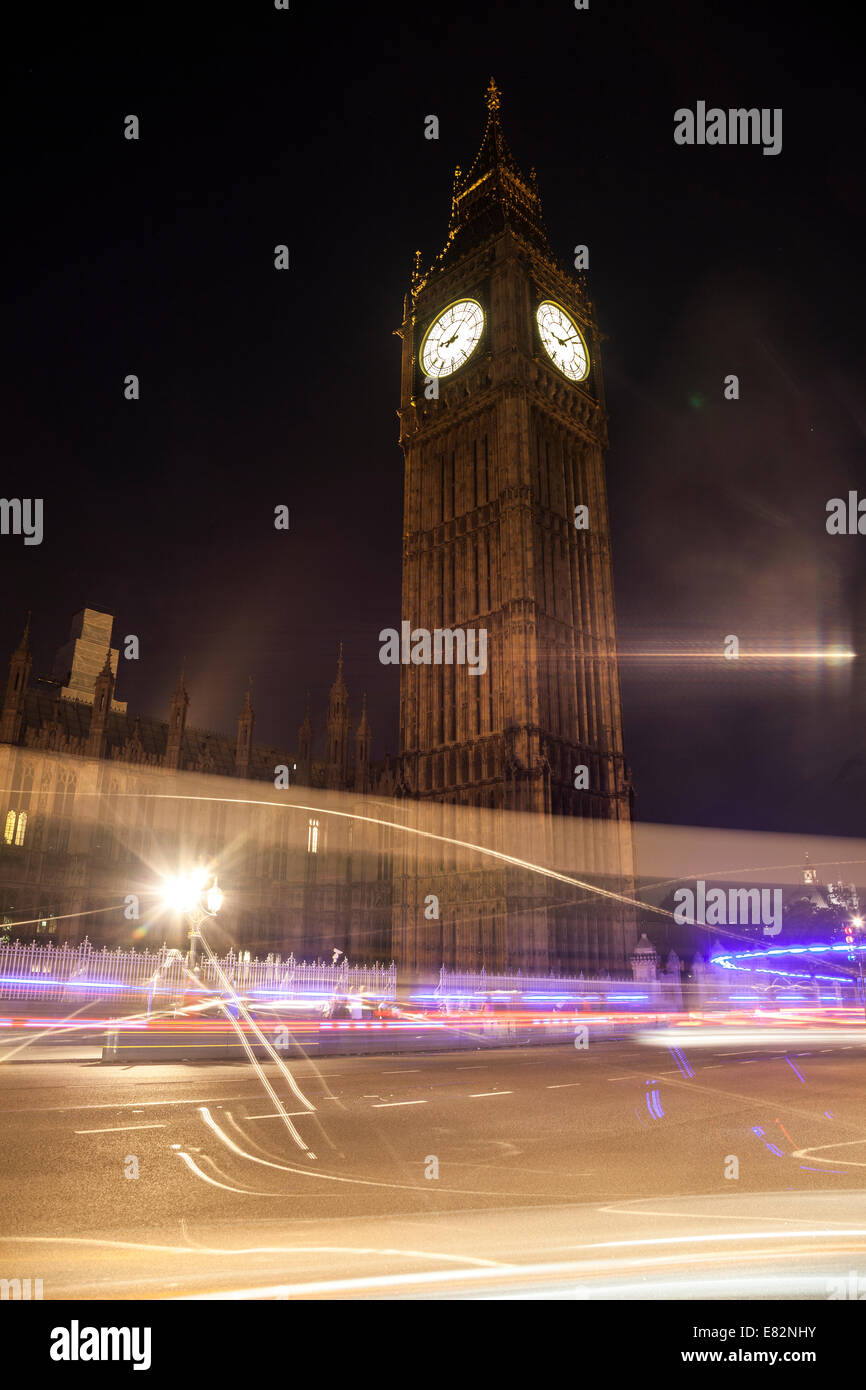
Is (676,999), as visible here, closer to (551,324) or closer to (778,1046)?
(778,1046)

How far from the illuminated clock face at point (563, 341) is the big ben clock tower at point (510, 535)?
0.51 feet

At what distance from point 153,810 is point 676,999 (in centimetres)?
3120

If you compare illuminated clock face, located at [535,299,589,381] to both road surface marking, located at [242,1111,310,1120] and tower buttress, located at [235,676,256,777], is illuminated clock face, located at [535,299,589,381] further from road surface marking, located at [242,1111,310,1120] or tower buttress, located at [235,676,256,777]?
road surface marking, located at [242,1111,310,1120]

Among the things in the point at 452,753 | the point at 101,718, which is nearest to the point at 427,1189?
the point at 452,753

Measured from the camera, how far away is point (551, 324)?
5538 centimetres

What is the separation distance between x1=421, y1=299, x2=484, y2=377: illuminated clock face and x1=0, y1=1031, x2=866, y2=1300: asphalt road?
51.0 meters

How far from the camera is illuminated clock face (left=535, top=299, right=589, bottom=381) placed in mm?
54312

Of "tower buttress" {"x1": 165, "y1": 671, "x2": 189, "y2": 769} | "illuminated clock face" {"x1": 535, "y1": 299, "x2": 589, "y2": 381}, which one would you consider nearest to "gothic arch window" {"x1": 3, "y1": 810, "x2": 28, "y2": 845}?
"tower buttress" {"x1": 165, "y1": 671, "x2": 189, "y2": 769}

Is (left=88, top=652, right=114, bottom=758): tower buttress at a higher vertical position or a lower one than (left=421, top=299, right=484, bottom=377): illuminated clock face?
lower

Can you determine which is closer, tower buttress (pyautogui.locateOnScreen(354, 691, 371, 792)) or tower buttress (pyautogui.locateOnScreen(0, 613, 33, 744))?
tower buttress (pyautogui.locateOnScreen(0, 613, 33, 744))

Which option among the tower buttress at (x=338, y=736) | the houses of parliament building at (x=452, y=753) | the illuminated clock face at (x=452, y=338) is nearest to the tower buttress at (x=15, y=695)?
the houses of parliament building at (x=452, y=753)

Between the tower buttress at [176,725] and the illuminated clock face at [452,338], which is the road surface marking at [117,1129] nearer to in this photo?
the tower buttress at [176,725]
